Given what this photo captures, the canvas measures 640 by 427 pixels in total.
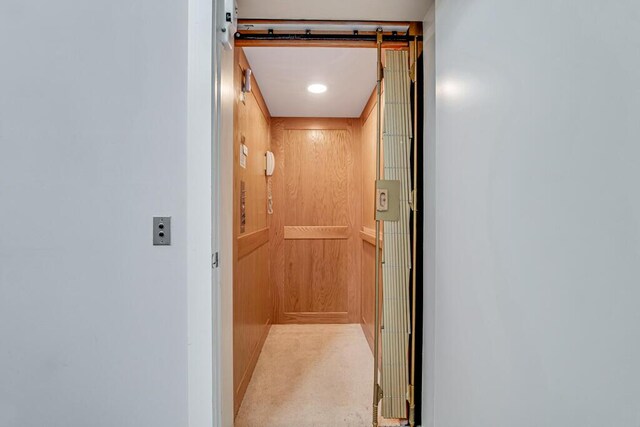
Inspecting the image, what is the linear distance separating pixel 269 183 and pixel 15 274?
2213 mm

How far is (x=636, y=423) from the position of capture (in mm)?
542

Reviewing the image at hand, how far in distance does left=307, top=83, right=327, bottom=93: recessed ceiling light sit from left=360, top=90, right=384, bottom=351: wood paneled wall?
42 cm

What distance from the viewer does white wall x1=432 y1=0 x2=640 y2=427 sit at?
0.57 m

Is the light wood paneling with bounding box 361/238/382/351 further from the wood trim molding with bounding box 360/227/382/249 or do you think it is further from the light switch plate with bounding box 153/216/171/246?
the light switch plate with bounding box 153/216/171/246

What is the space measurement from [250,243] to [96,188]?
1.17 meters

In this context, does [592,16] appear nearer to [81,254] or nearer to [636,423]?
[636,423]

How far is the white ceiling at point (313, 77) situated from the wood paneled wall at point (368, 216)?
0.65 feet

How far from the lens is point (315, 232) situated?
3484 mm

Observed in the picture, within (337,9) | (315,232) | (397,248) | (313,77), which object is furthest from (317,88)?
(397,248)

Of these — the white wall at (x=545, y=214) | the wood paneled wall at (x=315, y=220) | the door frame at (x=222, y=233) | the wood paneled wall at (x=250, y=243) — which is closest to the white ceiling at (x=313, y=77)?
the wood paneled wall at (x=250, y=243)

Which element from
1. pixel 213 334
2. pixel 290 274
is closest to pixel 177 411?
pixel 213 334

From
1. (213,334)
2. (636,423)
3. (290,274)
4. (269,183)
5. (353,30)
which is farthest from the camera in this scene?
(290,274)

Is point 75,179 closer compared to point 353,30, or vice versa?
point 75,179

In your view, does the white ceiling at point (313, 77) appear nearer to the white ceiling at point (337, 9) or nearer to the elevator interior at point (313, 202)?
the elevator interior at point (313, 202)
